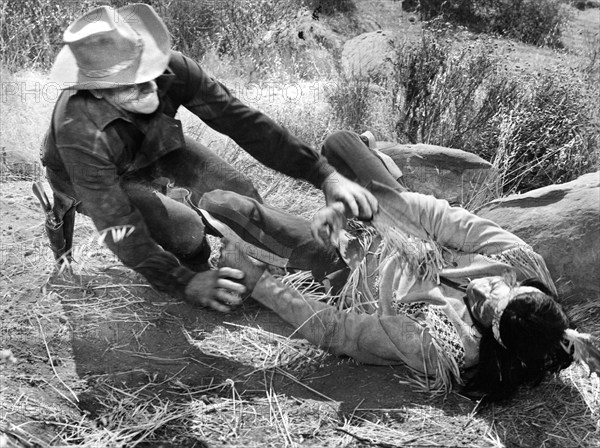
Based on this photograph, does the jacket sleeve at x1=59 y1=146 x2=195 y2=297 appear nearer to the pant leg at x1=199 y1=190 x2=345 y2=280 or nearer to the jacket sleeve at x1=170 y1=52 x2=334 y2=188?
the pant leg at x1=199 y1=190 x2=345 y2=280

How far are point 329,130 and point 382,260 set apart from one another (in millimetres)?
2300

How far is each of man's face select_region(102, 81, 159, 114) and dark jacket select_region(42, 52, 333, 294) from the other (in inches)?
1.2

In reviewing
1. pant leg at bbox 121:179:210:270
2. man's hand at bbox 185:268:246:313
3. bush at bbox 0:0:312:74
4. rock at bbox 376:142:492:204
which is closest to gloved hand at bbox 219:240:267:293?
pant leg at bbox 121:179:210:270

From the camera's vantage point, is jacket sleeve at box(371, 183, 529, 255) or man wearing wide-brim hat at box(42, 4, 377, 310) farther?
jacket sleeve at box(371, 183, 529, 255)

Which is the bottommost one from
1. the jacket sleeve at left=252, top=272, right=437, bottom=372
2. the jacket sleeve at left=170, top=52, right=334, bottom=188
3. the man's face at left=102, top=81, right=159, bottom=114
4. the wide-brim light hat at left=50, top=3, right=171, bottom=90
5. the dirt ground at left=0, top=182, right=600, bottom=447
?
the dirt ground at left=0, top=182, right=600, bottom=447

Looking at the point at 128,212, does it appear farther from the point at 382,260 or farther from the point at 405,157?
the point at 405,157

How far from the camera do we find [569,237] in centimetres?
372

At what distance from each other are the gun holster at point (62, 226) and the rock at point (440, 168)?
1.93 meters

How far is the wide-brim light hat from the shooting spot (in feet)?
10.00

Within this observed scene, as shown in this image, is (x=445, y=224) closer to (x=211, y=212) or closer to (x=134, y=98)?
(x=211, y=212)

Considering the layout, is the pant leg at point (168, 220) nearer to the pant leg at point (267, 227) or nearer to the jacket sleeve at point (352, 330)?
the pant leg at point (267, 227)

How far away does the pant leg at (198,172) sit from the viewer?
11.6 feet

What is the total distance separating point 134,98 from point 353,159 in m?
1.25

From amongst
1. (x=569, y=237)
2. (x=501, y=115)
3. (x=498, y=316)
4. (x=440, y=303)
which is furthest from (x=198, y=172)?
(x=501, y=115)
